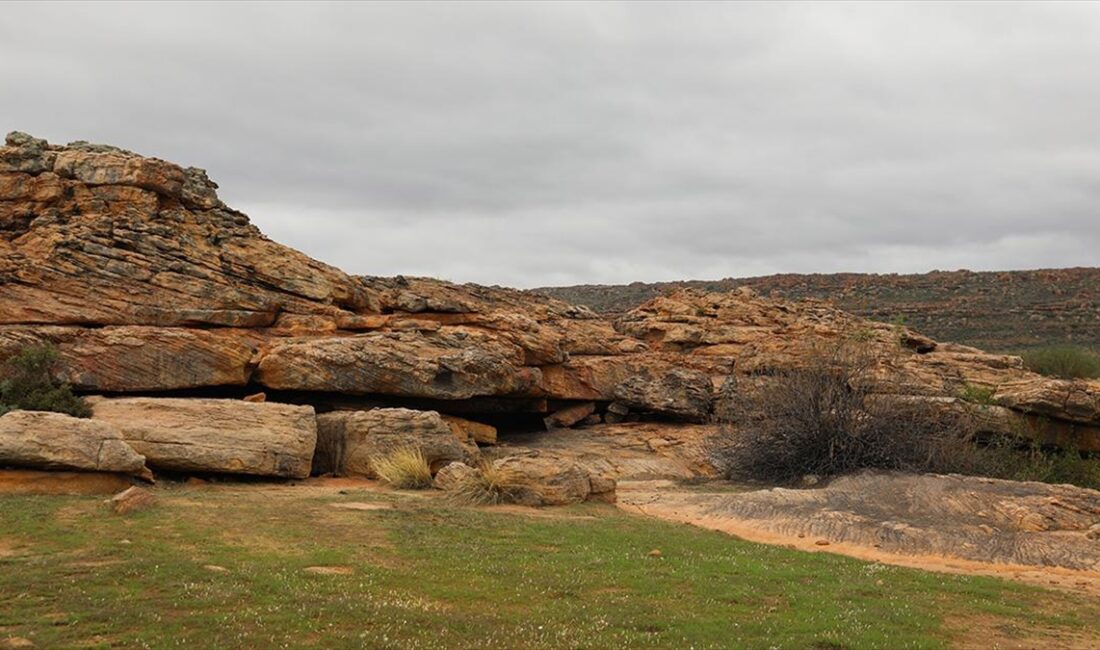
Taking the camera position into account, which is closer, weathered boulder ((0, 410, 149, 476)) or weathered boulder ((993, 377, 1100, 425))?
weathered boulder ((0, 410, 149, 476))

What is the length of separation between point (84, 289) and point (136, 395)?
3272 mm

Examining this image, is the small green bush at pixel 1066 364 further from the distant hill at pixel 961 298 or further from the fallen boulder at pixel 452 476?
the fallen boulder at pixel 452 476

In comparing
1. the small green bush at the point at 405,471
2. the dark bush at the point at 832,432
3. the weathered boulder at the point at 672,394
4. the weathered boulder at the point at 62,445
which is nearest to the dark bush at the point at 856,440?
the dark bush at the point at 832,432

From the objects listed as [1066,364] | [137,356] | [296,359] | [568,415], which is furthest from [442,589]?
[1066,364]

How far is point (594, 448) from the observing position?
26.7m

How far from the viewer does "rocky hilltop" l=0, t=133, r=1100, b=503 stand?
1986cm

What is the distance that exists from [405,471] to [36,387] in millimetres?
8745

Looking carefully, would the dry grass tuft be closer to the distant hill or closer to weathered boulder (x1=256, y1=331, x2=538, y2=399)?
weathered boulder (x1=256, y1=331, x2=538, y2=399)

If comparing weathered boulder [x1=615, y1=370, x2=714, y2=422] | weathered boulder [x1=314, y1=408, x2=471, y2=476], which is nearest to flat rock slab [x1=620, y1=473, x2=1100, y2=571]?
weathered boulder [x1=314, y1=408, x2=471, y2=476]

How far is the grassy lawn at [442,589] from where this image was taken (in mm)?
8430

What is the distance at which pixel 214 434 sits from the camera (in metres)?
19.4

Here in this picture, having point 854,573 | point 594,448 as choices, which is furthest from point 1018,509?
point 594,448

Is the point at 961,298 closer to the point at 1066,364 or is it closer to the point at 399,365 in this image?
the point at 1066,364

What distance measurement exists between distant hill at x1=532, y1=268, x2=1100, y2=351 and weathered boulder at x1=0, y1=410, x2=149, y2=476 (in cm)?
4598
